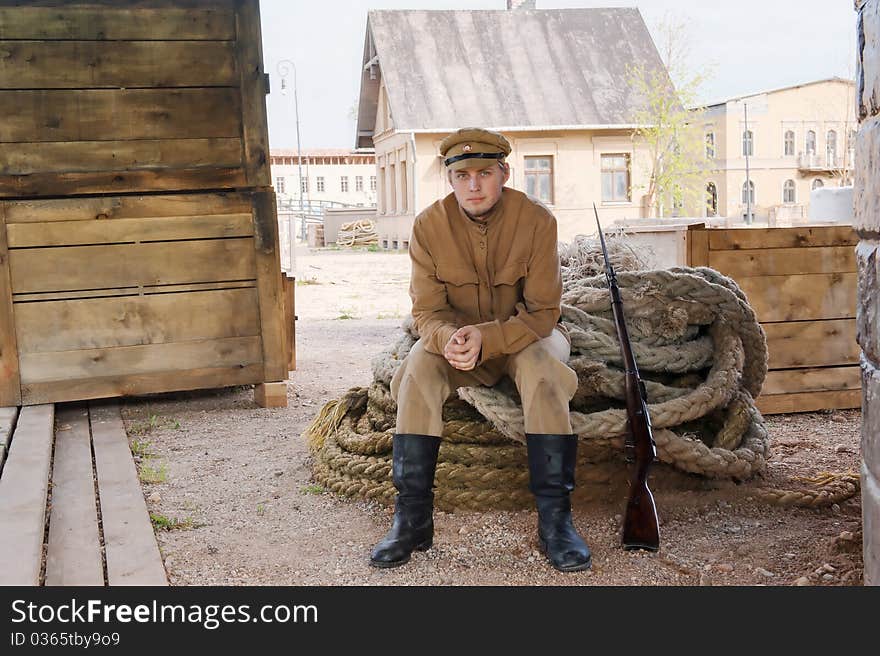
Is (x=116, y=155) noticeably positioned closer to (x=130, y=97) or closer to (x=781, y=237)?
(x=130, y=97)

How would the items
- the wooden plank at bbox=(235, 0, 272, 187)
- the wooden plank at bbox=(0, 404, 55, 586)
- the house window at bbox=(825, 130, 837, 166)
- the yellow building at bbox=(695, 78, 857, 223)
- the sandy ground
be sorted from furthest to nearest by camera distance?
the house window at bbox=(825, 130, 837, 166), the yellow building at bbox=(695, 78, 857, 223), the wooden plank at bbox=(235, 0, 272, 187), the sandy ground, the wooden plank at bbox=(0, 404, 55, 586)

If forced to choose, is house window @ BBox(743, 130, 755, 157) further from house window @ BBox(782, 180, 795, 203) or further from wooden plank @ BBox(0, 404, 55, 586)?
wooden plank @ BBox(0, 404, 55, 586)

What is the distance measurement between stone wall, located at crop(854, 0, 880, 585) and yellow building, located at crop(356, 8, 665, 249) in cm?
2227

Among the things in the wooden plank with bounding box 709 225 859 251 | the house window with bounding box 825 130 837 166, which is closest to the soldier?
the wooden plank with bounding box 709 225 859 251

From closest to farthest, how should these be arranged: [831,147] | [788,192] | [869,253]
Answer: [869,253] → [788,192] → [831,147]

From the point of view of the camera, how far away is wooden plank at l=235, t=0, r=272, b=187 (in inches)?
224

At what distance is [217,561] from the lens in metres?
3.22

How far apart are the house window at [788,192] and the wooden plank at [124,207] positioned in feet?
140

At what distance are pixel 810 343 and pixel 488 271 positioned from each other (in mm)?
2443

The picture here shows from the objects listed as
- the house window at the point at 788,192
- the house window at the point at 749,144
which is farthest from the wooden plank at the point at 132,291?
the house window at the point at 788,192

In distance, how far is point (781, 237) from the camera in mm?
5012

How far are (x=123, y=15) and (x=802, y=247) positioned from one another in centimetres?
394

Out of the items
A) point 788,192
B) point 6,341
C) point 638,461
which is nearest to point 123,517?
point 638,461

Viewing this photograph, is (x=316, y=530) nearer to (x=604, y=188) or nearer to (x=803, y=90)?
(x=604, y=188)
